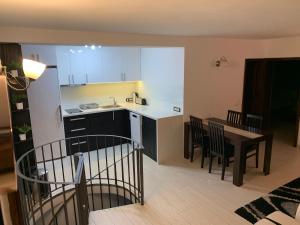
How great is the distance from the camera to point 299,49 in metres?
4.51

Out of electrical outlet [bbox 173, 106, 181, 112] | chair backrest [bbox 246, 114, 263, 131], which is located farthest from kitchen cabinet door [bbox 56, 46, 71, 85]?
chair backrest [bbox 246, 114, 263, 131]

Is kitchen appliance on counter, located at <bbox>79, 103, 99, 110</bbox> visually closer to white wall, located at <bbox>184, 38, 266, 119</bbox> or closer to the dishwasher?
the dishwasher

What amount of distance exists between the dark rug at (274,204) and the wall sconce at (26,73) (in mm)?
2836

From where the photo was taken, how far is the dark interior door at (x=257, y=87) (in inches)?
205

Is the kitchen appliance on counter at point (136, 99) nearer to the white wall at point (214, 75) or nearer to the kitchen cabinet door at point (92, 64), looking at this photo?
the kitchen cabinet door at point (92, 64)

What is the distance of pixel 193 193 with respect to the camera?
11.0 ft

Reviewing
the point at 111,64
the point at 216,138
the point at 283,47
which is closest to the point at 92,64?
the point at 111,64

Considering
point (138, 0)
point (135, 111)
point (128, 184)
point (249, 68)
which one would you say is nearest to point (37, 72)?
point (138, 0)

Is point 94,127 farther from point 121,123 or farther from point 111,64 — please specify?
point 111,64

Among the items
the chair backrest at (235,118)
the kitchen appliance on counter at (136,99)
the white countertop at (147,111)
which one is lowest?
the chair backrest at (235,118)

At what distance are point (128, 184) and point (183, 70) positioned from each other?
2204 mm

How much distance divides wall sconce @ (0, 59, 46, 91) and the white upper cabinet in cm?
127

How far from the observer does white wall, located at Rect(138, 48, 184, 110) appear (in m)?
4.37

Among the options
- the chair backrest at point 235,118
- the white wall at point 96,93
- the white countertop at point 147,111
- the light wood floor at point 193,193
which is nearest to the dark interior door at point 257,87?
the chair backrest at point 235,118
